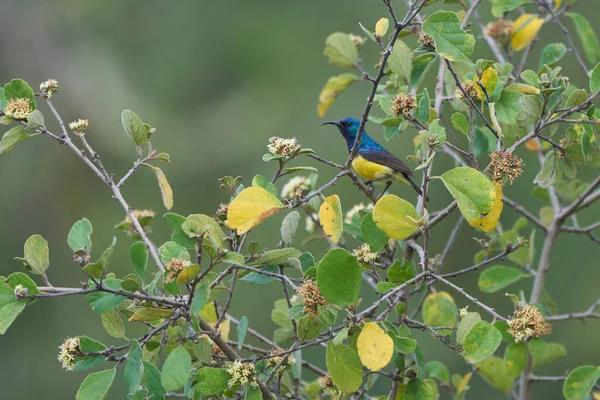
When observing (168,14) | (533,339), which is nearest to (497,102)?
(533,339)

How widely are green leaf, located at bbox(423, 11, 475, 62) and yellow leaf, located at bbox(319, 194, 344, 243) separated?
0.36 metres

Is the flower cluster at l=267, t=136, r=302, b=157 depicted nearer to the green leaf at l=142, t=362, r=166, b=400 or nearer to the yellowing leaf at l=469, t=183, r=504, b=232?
the yellowing leaf at l=469, t=183, r=504, b=232

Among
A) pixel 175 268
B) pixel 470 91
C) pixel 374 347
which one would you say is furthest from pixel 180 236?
pixel 470 91

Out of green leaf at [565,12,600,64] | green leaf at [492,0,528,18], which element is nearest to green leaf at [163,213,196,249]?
green leaf at [492,0,528,18]

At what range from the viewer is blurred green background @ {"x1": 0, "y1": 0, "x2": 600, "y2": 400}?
21.6 feet

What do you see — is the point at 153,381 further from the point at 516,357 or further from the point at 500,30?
the point at 500,30

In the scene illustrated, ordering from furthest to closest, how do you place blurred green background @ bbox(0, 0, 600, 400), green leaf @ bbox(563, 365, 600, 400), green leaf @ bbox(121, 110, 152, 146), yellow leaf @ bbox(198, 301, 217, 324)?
blurred green background @ bbox(0, 0, 600, 400) → yellow leaf @ bbox(198, 301, 217, 324) → green leaf @ bbox(563, 365, 600, 400) → green leaf @ bbox(121, 110, 152, 146)

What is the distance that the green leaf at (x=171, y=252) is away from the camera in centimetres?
146

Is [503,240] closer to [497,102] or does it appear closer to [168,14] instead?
[497,102]

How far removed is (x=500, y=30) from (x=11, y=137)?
4.78 ft

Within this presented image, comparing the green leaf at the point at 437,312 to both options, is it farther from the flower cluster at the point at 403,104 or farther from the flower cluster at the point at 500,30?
the flower cluster at the point at 500,30

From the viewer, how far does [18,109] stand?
159 centimetres

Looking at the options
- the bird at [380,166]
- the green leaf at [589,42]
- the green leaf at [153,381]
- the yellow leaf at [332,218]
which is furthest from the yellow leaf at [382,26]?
the bird at [380,166]

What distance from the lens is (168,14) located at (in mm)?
9508
